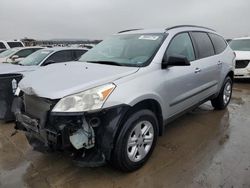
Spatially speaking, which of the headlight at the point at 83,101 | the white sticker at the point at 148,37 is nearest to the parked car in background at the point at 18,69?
the white sticker at the point at 148,37

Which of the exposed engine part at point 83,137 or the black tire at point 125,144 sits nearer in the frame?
the exposed engine part at point 83,137

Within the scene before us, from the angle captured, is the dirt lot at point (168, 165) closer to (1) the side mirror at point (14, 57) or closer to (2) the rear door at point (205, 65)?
(2) the rear door at point (205, 65)

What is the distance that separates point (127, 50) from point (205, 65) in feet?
4.86

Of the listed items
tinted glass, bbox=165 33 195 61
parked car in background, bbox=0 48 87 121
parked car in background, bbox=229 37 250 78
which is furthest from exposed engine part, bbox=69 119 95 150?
parked car in background, bbox=229 37 250 78

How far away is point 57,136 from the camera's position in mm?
2496

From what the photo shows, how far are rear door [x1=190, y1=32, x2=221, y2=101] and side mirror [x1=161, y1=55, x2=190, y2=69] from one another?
837 millimetres

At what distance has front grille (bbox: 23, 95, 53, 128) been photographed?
2611 millimetres

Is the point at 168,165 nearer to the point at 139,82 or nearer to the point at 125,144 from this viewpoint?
the point at 125,144

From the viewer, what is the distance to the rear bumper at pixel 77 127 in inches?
99.3

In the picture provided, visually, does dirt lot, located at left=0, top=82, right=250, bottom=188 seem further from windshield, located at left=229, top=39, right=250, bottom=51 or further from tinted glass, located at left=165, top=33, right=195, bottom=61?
windshield, located at left=229, top=39, right=250, bottom=51

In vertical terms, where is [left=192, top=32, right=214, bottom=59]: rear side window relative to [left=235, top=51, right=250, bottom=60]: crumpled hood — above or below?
above

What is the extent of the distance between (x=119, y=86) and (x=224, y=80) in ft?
10.8

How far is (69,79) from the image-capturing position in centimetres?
285

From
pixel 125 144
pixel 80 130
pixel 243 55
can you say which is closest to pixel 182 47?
pixel 125 144
